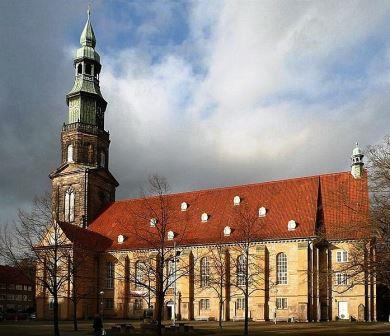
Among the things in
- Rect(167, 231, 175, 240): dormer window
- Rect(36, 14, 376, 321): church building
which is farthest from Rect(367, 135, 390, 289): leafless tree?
Rect(167, 231, 175, 240): dormer window

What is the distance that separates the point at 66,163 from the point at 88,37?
18.2m

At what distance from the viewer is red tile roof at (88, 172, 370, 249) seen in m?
64.2

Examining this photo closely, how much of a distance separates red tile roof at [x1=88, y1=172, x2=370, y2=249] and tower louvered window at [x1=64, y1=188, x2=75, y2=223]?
13.3ft

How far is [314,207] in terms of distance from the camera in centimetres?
6506

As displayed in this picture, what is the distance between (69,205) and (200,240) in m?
22.8

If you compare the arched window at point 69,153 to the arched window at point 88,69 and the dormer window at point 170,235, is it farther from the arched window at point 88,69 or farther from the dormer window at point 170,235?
the dormer window at point 170,235

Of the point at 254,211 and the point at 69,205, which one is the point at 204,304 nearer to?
the point at 254,211

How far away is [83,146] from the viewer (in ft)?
263

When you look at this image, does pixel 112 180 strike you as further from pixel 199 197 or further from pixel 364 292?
pixel 364 292

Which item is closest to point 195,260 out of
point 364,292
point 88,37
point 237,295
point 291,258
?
point 237,295

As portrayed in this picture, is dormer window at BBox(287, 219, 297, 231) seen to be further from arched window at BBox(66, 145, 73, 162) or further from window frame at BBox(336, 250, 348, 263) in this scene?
arched window at BBox(66, 145, 73, 162)

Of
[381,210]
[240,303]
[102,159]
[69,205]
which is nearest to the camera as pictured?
[381,210]

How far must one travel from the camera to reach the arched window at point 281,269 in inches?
2525

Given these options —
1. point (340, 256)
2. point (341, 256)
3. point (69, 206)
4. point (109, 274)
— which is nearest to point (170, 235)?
point (109, 274)
